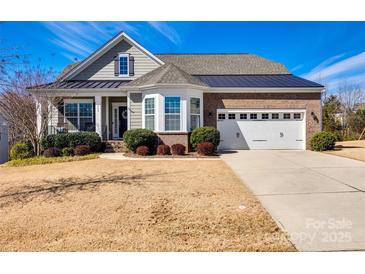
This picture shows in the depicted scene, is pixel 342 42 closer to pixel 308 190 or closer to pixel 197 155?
pixel 197 155

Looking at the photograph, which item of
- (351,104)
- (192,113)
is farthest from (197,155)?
(351,104)

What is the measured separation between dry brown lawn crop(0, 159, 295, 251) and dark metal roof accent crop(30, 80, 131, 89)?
9.44m

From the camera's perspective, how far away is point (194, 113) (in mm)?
14883

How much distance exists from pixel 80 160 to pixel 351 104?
104 feet

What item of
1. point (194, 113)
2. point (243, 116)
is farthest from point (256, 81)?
point (194, 113)

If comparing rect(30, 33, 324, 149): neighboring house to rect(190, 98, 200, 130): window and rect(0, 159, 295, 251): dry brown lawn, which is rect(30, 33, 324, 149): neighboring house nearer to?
rect(190, 98, 200, 130): window

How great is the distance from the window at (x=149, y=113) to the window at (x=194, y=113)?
91.9 inches

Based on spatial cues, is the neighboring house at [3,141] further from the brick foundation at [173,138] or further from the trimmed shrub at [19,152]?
the brick foundation at [173,138]

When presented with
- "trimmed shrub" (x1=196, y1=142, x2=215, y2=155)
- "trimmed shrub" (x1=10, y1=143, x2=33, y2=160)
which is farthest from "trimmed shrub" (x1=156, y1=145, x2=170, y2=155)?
"trimmed shrub" (x1=10, y1=143, x2=33, y2=160)

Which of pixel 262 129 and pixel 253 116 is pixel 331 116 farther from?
pixel 253 116

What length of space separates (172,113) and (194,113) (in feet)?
5.22

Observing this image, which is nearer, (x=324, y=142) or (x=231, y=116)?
(x=324, y=142)

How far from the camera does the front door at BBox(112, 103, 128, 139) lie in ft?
58.0

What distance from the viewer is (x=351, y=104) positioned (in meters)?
29.5
